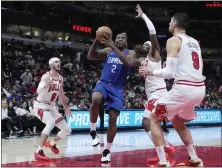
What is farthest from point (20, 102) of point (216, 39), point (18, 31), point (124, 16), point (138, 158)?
point (216, 39)

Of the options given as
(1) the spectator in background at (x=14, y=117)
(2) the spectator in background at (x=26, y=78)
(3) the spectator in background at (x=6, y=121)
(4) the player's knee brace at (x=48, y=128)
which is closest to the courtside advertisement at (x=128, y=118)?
(1) the spectator in background at (x=14, y=117)

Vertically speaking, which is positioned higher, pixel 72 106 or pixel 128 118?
pixel 72 106

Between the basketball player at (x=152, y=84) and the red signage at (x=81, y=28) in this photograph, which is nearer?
the basketball player at (x=152, y=84)

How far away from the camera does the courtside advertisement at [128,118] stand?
12430mm

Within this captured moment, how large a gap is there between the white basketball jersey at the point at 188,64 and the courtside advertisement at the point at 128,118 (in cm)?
789

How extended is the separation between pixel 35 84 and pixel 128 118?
3.74 m

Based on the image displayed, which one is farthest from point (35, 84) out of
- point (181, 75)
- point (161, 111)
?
point (181, 75)

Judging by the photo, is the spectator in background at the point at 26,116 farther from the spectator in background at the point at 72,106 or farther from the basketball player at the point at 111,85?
the basketball player at the point at 111,85

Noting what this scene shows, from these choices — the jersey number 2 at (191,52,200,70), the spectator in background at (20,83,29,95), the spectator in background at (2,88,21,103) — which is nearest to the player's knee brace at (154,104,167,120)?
the jersey number 2 at (191,52,200,70)

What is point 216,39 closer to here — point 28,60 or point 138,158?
point 28,60

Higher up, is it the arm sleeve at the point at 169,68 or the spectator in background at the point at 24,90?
the spectator in background at the point at 24,90

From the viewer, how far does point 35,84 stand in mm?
14594

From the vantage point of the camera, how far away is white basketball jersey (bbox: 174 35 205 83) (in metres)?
4.59

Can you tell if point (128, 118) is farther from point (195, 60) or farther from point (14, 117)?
point (195, 60)
